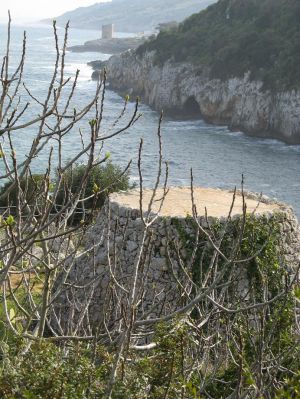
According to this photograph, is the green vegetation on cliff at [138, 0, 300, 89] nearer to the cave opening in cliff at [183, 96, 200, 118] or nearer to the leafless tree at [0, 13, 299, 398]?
the cave opening in cliff at [183, 96, 200, 118]

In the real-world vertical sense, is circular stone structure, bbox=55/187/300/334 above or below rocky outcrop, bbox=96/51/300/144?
above

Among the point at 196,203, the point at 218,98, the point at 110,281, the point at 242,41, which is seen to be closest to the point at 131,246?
the point at 196,203

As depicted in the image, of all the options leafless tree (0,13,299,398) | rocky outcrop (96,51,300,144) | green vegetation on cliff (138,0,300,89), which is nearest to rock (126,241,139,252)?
leafless tree (0,13,299,398)

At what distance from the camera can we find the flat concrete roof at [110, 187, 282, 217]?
13.3 m

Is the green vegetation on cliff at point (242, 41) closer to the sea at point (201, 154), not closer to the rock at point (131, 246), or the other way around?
the sea at point (201, 154)

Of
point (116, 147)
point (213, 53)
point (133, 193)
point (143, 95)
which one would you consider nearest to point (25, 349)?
point (133, 193)

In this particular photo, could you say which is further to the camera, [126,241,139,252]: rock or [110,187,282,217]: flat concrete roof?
[110,187,282,217]: flat concrete roof

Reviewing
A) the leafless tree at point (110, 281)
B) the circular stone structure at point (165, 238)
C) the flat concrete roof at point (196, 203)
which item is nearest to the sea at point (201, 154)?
the flat concrete roof at point (196, 203)

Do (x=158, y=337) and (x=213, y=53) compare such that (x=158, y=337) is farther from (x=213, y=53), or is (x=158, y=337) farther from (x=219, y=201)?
(x=213, y=53)

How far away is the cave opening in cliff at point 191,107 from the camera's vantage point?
66750 mm

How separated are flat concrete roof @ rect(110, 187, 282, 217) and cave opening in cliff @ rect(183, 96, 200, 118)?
51.8 m

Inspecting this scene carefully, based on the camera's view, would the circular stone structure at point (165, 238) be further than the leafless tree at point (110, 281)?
Yes

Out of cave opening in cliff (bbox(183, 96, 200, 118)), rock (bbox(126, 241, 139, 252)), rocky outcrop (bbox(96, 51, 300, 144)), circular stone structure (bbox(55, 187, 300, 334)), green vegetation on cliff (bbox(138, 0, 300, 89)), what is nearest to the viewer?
circular stone structure (bbox(55, 187, 300, 334))

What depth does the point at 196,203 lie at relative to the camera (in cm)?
1403
